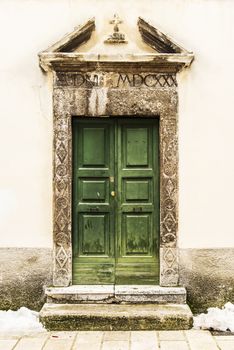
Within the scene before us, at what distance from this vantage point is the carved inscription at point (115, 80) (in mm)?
6051

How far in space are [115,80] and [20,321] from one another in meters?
3.03

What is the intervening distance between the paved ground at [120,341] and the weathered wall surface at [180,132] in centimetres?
72

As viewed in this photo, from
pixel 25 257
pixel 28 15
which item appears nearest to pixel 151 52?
pixel 28 15

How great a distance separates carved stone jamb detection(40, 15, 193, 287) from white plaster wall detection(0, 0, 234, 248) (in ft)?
0.38

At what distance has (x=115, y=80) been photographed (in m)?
6.05

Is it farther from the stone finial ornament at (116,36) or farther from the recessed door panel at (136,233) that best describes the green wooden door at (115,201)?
the stone finial ornament at (116,36)

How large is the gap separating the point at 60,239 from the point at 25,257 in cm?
48

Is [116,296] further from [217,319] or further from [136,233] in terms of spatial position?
[217,319]

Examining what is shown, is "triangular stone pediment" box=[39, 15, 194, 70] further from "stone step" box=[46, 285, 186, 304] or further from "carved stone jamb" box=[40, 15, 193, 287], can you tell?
"stone step" box=[46, 285, 186, 304]

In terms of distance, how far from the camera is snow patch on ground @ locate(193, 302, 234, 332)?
561cm

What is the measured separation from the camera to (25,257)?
6.05 m

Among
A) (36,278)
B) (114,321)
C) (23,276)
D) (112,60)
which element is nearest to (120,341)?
(114,321)

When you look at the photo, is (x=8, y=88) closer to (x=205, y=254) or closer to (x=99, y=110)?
(x=99, y=110)

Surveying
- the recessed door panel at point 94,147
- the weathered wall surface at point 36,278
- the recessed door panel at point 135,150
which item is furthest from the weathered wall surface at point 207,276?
the recessed door panel at point 94,147
